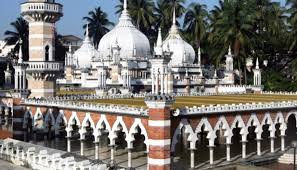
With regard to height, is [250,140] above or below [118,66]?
below

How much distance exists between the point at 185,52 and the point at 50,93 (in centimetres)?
2403

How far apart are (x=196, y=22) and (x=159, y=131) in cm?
5314

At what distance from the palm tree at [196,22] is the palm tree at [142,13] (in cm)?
605

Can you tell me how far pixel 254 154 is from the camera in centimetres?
3108

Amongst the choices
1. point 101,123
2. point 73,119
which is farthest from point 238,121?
point 73,119

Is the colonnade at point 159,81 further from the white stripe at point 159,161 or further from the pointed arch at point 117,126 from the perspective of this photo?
the pointed arch at point 117,126

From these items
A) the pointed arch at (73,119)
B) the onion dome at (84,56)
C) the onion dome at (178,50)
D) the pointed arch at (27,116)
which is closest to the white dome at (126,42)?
the onion dome at (178,50)

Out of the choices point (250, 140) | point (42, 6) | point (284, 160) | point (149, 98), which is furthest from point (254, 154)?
point (42, 6)

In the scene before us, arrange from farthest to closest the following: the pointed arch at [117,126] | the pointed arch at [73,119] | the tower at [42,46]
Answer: the tower at [42,46]
the pointed arch at [73,119]
the pointed arch at [117,126]

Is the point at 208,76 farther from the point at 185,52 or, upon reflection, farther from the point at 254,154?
the point at 254,154

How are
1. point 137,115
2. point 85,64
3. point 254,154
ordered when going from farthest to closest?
point 85,64 → point 254,154 → point 137,115

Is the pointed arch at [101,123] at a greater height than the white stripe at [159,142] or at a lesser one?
greater

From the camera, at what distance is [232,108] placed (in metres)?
28.6

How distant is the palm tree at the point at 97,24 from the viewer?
8775cm
